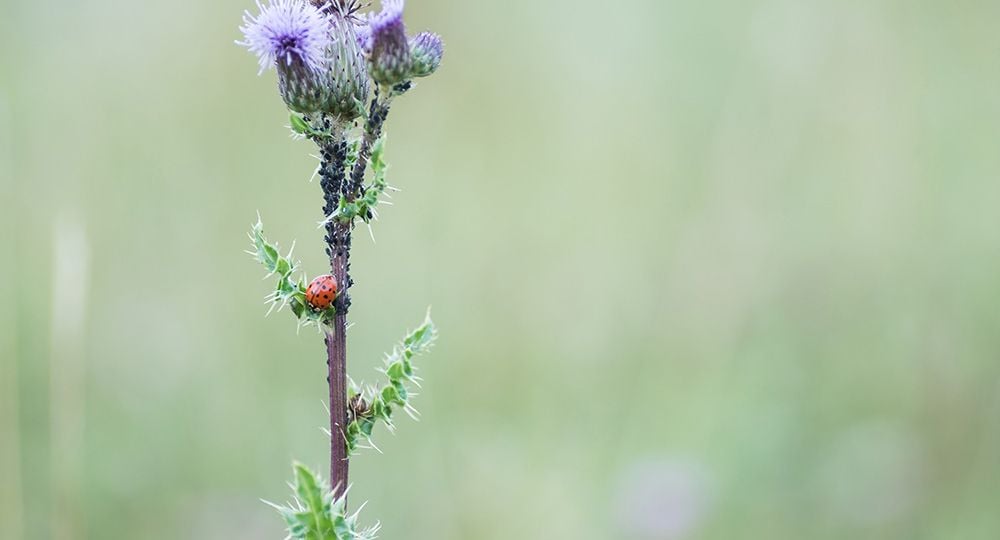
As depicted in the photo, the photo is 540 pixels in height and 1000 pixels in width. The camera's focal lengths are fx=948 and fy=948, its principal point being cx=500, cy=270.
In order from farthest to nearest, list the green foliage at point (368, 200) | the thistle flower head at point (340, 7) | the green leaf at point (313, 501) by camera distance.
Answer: the thistle flower head at point (340, 7), the green foliage at point (368, 200), the green leaf at point (313, 501)

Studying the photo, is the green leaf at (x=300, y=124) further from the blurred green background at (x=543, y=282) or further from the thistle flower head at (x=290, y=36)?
the blurred green background at (x=543, y=282)

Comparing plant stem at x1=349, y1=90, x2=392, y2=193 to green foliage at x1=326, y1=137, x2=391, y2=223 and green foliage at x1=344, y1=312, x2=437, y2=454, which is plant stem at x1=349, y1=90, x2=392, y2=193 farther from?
green foliage at x1=344, y1=312, x2=437, y2=454

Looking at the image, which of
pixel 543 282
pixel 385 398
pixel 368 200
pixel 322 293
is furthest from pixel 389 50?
pixel 543 282

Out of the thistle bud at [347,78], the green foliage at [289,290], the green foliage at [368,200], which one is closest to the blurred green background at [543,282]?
the green foliage at [289,290]

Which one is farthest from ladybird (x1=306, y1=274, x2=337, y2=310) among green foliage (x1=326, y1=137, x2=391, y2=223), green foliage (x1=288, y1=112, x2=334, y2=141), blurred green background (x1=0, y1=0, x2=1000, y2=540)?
blurred green background (x1=0, y1=0, x2=1000, y2=540)

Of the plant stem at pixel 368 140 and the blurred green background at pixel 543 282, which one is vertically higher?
the blurred green background at pixel 543 282

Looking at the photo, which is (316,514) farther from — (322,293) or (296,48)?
(296,48)

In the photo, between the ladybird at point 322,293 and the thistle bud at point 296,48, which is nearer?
the ladybird at point 322,293
